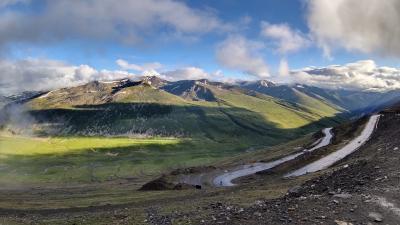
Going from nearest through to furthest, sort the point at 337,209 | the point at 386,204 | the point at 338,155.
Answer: the point at 337,209 → the point at 386,204 → the point at 338,155

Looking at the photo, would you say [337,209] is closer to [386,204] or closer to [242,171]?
[386,204]

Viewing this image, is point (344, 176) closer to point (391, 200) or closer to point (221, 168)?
point (391, 200)

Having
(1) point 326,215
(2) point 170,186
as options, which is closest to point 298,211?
(1) point 326,215

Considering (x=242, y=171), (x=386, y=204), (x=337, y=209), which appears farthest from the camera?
(x=242, y=171)

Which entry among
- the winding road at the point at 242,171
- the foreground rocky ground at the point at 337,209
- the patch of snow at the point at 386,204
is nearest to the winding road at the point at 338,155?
the winding road at the point at 242,171

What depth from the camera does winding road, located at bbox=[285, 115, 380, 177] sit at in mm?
120625

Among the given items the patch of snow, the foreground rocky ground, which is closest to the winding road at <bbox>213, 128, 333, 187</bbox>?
the foreground rocky ground

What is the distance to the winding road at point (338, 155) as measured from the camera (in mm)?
120625

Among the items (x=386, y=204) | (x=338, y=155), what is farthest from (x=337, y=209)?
(x=338, y=155)

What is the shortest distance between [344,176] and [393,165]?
5729mm

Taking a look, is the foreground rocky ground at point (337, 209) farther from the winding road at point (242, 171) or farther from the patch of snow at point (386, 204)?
the winding road at point (242, 171)

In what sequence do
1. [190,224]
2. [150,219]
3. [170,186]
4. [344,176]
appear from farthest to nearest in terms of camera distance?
1. [170,186]
2. [344,176]
3. [150,219]
4. [190,224]

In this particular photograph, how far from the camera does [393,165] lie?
53.2 m

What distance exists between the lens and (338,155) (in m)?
132
